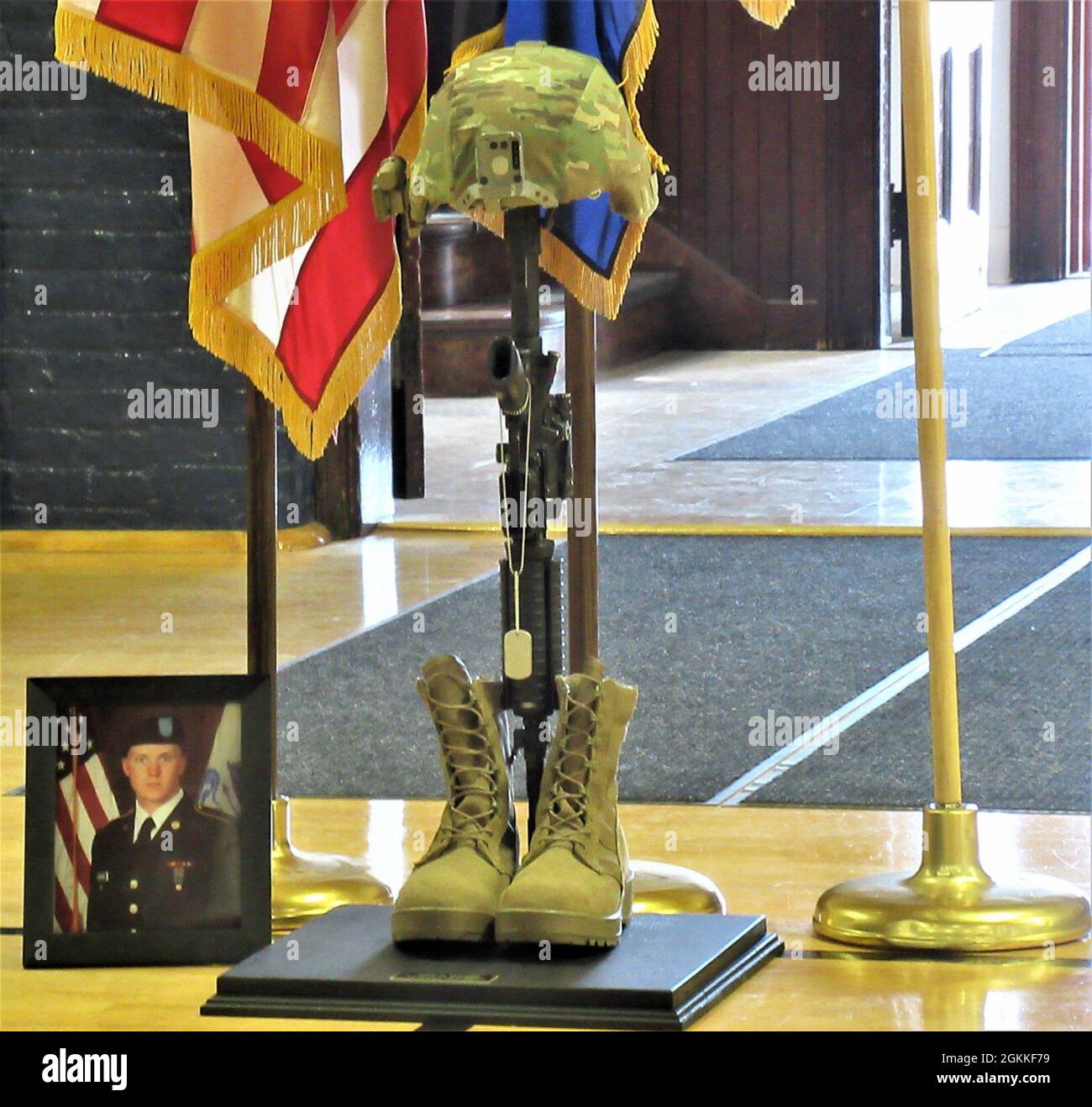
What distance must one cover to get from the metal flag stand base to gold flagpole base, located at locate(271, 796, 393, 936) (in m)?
0.49

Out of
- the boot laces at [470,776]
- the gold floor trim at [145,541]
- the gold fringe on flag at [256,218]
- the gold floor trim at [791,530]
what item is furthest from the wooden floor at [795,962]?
the gold floor trim at [145,541]

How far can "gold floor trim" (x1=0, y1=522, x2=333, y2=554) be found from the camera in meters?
5.04

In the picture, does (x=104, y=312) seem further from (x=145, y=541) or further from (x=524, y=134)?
(x=524, y=134)

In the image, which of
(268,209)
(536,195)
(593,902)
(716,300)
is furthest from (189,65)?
(716,300)

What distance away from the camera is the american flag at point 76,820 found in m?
2.00

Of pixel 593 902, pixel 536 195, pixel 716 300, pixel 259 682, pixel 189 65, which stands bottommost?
pixel 593 902

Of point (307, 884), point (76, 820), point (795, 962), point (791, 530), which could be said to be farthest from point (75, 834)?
point (791, 530)

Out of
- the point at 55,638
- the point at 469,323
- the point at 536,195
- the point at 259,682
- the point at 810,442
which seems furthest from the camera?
the point at 469,323

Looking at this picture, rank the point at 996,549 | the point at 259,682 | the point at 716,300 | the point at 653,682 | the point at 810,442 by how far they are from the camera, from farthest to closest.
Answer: the point at 716,300 → the point at 810,442 → the point at 996,549 → the point at 653,682 → the point at 259,682

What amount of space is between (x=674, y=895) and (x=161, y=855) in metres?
0.51

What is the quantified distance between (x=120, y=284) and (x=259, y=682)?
123 inches

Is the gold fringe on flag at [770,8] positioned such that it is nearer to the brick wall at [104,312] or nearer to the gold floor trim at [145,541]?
the brick wall at [104,312]

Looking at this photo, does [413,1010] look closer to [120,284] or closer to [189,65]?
[189,65]

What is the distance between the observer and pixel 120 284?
5.00 meters
